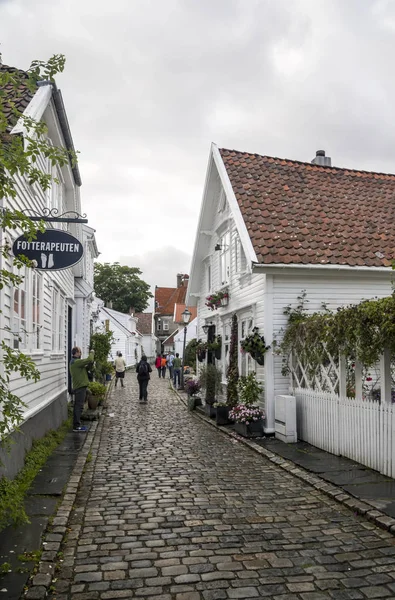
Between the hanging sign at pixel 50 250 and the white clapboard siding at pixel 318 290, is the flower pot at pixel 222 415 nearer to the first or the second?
the white clapboard siding at pixel 318 290

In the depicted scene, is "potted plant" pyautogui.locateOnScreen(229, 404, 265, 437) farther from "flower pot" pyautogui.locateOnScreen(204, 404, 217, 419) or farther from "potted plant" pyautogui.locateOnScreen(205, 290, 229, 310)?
"potted plant" pyautogui.locateOnScreen(205, 290, 229, 310)

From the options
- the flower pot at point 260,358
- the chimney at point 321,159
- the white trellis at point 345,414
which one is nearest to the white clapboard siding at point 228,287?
the flower pot at point 260,358

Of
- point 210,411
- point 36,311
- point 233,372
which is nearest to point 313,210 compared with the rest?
point 233,372

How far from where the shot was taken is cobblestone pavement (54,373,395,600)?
438 centimetres

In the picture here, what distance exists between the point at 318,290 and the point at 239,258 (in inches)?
111

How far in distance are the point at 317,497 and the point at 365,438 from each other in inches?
64.9

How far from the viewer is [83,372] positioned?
1287 centimetres

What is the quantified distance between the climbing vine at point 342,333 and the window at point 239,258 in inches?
97.1

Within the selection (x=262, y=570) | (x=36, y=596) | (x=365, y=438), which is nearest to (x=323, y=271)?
(x=365, y=438)

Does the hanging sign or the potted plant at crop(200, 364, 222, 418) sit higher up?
the hanging sign

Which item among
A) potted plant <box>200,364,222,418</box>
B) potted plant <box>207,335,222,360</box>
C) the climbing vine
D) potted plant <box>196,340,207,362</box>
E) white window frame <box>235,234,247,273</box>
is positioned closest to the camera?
the climbing vine

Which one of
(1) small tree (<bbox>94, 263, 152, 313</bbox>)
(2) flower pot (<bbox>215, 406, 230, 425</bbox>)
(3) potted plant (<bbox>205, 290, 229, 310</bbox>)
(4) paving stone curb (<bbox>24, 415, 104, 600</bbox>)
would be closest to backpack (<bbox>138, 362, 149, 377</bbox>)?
(3) potted plant (<bbox>205, 290, 229, 310</bbox>)

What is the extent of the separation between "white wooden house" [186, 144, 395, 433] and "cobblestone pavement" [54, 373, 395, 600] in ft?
13.1

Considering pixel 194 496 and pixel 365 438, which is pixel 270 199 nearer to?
pixel 365 438
